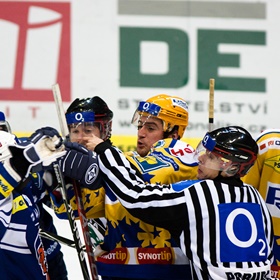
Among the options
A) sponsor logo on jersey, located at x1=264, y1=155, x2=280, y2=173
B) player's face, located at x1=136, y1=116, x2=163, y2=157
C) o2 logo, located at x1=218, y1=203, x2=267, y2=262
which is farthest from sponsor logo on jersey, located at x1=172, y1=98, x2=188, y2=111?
o2 logo, located at x1=218, y1=203, x2=267, y2=262

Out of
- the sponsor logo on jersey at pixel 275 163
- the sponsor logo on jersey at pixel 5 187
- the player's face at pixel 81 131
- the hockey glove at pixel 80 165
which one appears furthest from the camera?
the sponsor logo on jersey at pixel 275 163

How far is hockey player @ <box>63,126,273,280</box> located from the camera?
2541 millimetres

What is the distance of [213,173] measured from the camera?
2.63 m

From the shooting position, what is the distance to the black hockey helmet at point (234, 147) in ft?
8.63

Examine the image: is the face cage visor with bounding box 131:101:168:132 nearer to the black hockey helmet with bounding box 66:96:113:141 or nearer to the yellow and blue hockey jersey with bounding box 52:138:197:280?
the black hockey helmet with bounding box 66:96:113:141

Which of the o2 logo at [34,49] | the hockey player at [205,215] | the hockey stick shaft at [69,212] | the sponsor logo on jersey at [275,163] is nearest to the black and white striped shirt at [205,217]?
the hockey player at [205,215]

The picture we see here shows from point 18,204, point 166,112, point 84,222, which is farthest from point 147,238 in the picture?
point 166,112

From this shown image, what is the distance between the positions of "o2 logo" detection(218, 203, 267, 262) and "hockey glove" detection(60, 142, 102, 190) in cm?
41

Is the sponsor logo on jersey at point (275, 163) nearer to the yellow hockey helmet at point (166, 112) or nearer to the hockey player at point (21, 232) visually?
the yellow hockey helmet at point (166, 112)

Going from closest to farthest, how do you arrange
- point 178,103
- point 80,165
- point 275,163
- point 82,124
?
point 80,165 → point 82,124 → point 275,163 → point 178,103

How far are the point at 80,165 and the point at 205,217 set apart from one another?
42 cm

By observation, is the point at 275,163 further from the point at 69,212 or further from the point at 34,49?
the point at 34,49

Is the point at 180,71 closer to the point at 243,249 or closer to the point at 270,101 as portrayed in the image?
the point at 270,101

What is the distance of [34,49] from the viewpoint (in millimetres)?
5656
